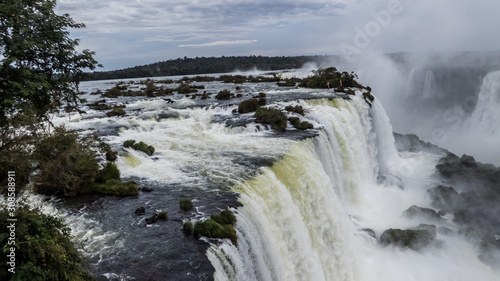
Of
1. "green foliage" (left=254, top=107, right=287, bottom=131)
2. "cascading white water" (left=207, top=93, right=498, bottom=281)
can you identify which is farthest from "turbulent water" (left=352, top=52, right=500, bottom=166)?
"green foliage" (left=254, top=107, right=287, bottom=131)

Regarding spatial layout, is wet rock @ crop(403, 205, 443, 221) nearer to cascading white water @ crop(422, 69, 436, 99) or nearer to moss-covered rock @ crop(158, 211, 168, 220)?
moss-covered rock @ crop(158, 211, 168, 220)

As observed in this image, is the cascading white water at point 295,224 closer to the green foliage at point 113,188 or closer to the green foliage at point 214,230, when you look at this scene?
the green foliage at point 214,230

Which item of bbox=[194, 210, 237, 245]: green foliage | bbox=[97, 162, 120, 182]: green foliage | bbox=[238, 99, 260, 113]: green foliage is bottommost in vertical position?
bbox=[194, 210, 237, 245]: green foliage

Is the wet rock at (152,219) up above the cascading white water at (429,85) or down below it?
below

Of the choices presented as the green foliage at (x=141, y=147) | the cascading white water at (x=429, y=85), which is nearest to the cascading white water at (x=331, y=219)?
the green foliage at (x=141, y=147)

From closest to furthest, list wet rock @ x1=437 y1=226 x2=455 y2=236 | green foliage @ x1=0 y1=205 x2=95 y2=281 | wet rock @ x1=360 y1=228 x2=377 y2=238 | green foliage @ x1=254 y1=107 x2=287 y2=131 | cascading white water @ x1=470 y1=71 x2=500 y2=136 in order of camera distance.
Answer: green foliage @ x1=0 y1=205 x2=95 y2=281 < wet rock @ x1=360 y1=228 x2=377 y2=238 < wet rock @ x1=437 y1=226 x2=455 y2=236 < green foliage @ x1=254 y1=107 x2=287 y2=131 < cascading white water @ x1=470 y1=71 x2=500 y2=136

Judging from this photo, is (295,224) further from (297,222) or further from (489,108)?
(489,108)

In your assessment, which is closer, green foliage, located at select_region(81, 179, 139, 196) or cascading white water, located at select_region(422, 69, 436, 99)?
green foliage, located at select_region(81, 179, 139, 196)
